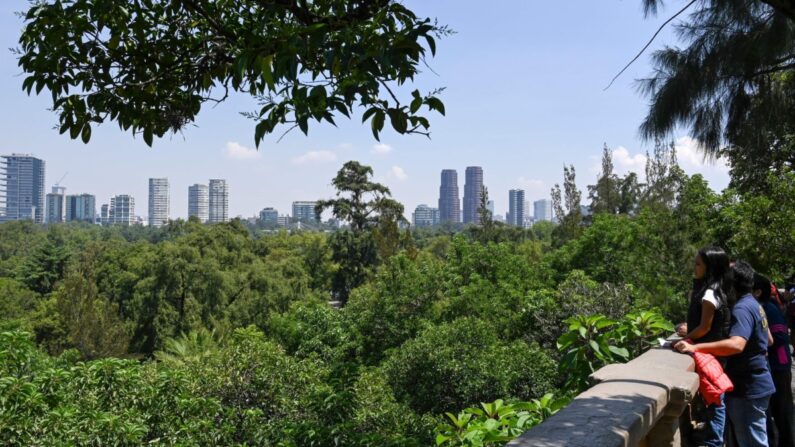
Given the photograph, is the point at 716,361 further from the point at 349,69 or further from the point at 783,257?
the point at 783,257

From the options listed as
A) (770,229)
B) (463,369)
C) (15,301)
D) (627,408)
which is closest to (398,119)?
(627,408)

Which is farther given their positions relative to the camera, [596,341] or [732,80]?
[732,80]

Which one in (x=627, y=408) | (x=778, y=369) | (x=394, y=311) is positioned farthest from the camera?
(x=394, y=311)

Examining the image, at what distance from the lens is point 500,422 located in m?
3.32

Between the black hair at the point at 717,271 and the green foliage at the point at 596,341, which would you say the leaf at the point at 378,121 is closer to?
the green foliage at the point at 596,341

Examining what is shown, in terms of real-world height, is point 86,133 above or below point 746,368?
above

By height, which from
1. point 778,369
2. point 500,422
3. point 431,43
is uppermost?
point 431,43

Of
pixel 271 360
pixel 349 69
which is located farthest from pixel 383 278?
pixel 349 69

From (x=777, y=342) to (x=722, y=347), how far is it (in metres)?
1.52

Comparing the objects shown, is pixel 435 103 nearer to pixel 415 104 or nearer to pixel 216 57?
pixel 415 104

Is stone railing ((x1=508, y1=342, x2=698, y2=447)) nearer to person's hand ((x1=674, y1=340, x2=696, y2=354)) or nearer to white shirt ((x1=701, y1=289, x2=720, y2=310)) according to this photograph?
person's hand ((x1=674, y1=340, x2=696, y2=354))

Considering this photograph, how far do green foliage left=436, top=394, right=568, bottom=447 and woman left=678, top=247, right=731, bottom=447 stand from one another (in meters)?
0.72

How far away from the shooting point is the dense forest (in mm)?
6535

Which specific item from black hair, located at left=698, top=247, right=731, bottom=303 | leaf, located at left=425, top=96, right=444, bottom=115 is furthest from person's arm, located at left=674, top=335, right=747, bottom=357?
leaf, located at left=425, top=96, right=444, bottom=115
